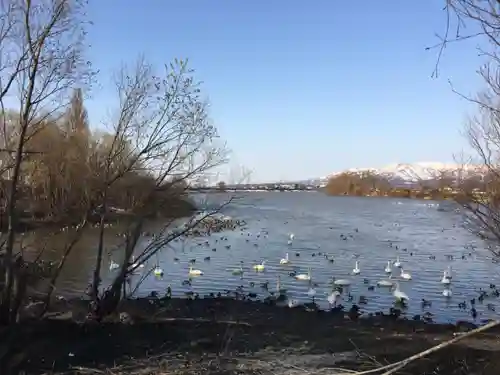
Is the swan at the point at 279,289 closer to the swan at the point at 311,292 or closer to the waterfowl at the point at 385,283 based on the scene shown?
the swan at the point at 311,292

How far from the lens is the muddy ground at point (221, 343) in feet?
27.6

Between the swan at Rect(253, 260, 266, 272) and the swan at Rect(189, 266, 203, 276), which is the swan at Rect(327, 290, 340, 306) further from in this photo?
the swan at Rect(189, 266, 203, 276)

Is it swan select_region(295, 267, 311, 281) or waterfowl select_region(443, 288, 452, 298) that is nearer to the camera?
waterfowl select_region(443, 288, 452, 298)

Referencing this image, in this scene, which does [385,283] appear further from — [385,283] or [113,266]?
[113,266]

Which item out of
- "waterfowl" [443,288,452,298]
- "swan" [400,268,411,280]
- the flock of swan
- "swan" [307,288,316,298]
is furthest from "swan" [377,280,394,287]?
"swan" [307,288,316,298]

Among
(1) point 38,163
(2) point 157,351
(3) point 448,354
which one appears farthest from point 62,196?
(3) point 448,354

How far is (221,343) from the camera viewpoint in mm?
9656

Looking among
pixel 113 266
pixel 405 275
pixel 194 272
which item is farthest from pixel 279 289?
pixel 113 266

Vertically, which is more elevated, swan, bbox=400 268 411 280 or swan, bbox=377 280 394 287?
swan, bbox=400 268 411 280

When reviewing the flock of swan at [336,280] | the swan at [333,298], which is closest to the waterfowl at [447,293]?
the flock of swan at [336,280]

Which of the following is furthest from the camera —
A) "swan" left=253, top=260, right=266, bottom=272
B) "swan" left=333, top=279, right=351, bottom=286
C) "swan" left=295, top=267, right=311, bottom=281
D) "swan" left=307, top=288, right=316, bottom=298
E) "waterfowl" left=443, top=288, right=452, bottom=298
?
"swan" left=253, top=260, right=266, bottom=272

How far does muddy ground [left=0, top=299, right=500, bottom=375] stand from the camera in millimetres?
8398

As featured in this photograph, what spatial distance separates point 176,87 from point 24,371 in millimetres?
5821

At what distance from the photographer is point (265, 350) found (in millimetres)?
9453
